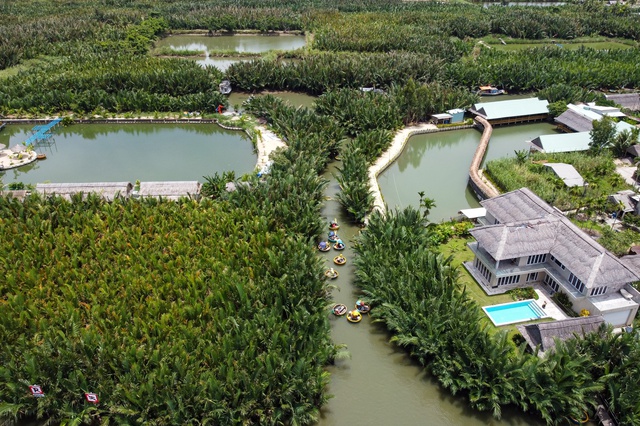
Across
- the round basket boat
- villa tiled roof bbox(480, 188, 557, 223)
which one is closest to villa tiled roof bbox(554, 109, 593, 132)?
villa tiled roof bbox(480, 188, 557, 223)

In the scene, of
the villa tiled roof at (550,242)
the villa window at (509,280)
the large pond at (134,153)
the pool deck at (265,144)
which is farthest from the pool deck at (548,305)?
the large pond at (134,153)

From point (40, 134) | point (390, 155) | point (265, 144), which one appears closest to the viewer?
point (390, 155)

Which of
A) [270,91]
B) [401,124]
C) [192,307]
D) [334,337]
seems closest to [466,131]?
[401,124]

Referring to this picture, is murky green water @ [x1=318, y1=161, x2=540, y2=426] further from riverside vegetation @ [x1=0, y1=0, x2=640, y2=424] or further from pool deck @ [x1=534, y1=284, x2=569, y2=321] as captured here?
pool deck @ [x1=534, y1=284, x2=569, y2=321]

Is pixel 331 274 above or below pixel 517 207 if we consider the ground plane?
below

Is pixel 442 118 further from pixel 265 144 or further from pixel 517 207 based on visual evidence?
pixel 517 207

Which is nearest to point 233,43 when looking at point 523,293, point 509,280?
point 509,280

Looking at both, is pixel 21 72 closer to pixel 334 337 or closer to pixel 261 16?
pixel 261 16
